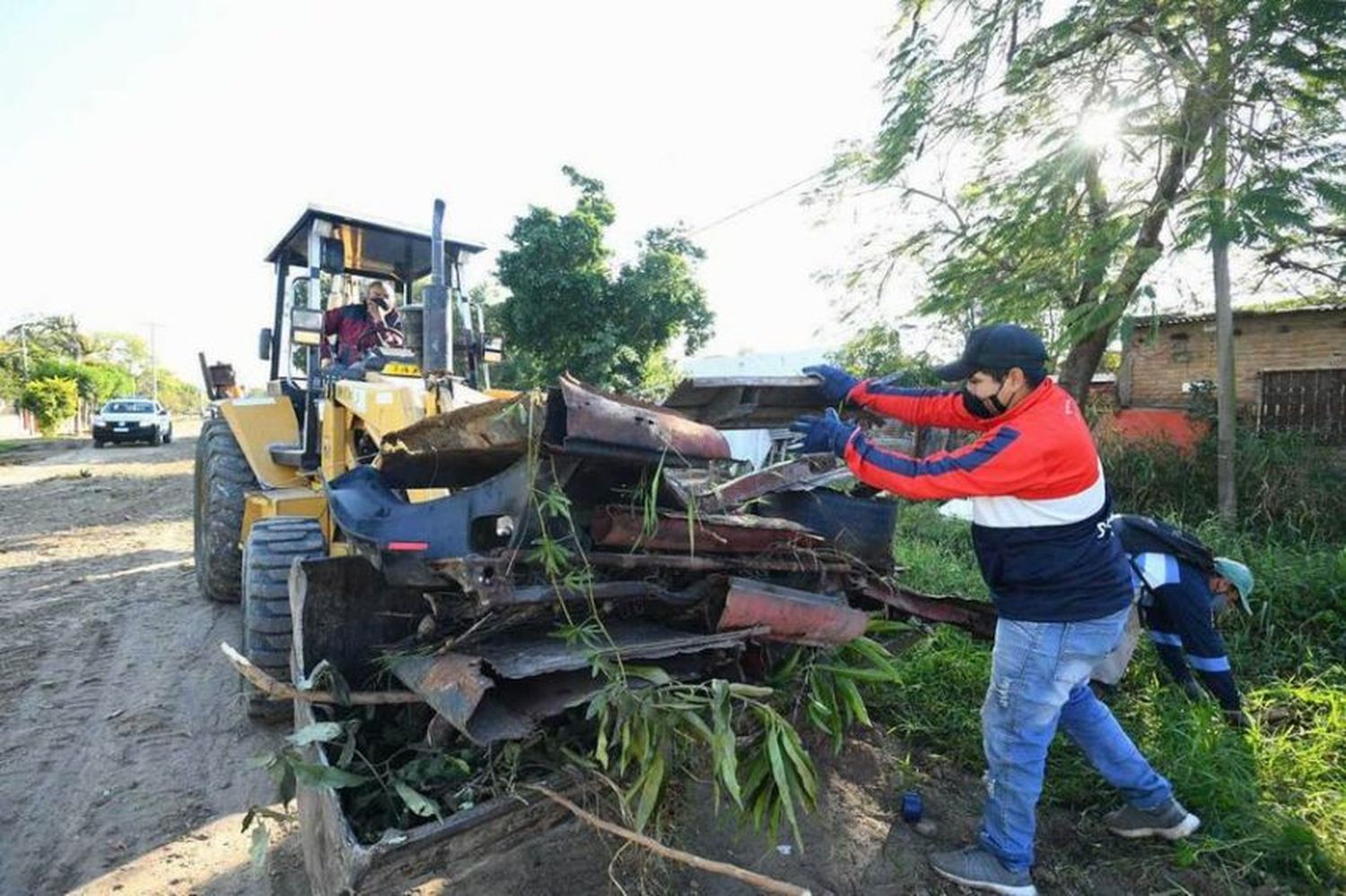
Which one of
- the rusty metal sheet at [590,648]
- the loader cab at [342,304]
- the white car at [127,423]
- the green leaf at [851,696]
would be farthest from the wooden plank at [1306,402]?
the white car at [127,423]

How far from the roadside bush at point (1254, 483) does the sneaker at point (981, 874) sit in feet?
17.9

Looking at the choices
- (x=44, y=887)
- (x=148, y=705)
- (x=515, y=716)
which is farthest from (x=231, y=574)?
(x=515, y=716)

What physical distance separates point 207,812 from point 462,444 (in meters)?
2.22

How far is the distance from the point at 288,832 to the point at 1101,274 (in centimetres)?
654

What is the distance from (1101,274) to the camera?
19.7 feet


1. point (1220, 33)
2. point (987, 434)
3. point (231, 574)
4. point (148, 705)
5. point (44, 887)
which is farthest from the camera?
point (1220, 33)

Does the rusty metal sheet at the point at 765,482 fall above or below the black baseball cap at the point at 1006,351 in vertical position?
below

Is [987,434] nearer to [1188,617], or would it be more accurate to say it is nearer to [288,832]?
[1188,617]

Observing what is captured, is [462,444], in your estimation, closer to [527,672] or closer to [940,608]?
[527,672]

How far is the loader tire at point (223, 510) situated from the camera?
5.07m

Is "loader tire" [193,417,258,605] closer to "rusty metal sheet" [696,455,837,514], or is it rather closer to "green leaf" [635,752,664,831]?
"rusty metal sheet" [696,455,837,514]

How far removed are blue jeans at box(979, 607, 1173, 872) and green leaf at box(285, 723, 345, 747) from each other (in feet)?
7.25

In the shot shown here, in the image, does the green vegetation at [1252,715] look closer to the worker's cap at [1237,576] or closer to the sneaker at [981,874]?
the worker's cap at [1237,576]

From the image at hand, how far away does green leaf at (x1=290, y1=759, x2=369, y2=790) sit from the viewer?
2004mm
